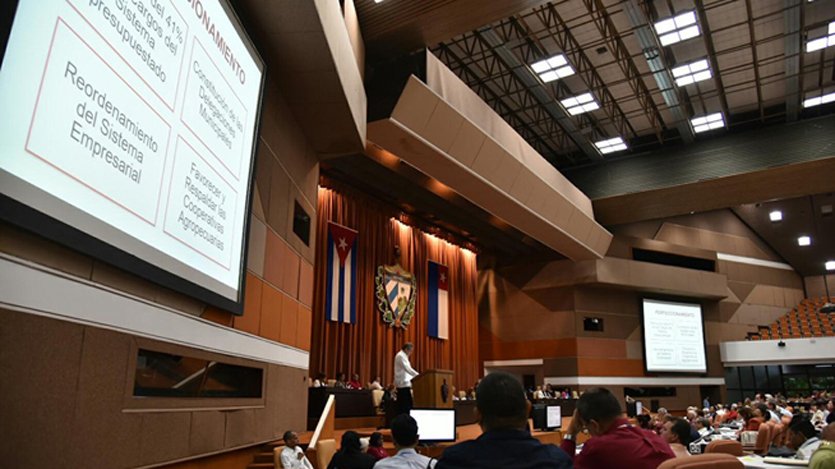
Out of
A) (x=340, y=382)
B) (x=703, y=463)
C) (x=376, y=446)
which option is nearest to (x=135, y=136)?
(x=703, y=463)

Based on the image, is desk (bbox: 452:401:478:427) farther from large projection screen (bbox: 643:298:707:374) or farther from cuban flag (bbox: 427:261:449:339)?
large projection screen (bbox: 643:298:707:374)

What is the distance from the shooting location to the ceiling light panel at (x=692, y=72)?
14188 millimetres

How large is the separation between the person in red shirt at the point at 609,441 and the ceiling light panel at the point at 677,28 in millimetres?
11755

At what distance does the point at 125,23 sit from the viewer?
3.35 meters

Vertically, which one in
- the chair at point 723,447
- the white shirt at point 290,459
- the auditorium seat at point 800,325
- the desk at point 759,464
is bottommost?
the white shirt at point 290,459

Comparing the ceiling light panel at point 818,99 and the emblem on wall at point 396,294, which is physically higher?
the ceiling light panel at point 818,99

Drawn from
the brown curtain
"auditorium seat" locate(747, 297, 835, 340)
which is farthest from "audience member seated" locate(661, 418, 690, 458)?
"auditorium seat" locate(747, 297, 835, 340)

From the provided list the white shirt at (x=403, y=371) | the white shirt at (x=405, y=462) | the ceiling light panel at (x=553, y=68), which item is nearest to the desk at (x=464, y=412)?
the white shirt at (x=403, y=371)

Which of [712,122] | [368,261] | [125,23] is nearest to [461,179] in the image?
[368,261]

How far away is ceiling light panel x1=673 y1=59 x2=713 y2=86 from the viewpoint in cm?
1419

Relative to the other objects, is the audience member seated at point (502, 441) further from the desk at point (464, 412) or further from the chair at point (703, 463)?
the desk at point (464, 412)

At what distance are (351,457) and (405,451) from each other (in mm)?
1299

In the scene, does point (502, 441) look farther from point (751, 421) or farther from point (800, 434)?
point (751, 421)

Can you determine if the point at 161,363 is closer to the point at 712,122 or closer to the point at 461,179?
the point at 461,179
